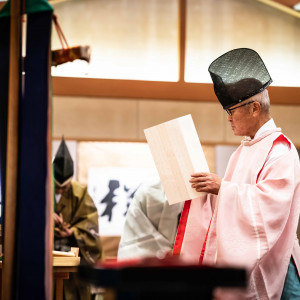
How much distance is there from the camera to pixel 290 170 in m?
3.38

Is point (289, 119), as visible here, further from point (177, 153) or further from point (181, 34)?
point (177, 153)

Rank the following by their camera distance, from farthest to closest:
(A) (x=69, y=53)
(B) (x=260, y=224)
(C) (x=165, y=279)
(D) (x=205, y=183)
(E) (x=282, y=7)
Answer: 1. (E) (x=282, y=7)
2. (D) (x=205, y=183)
3. (B) (x=260, y=224)
4. (A) (x=69, y=53)
5. (C) (x=165, y=279)

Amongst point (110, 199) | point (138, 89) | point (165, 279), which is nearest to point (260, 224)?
point (165, 279)

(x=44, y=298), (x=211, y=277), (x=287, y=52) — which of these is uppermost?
(x=287, y=52)

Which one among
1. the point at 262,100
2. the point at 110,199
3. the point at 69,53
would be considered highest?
the point at 69,53

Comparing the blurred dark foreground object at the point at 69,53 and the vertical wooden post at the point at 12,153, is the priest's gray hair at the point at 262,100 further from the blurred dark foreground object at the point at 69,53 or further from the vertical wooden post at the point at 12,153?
the vertical wooden post at the point at 12,153

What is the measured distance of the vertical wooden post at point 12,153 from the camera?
2514 millimetres

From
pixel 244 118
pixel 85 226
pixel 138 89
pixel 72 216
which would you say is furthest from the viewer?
pixel 138 89

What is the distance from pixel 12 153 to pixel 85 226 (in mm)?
4066

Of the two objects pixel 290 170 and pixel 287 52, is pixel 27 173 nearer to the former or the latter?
pixel 290 170

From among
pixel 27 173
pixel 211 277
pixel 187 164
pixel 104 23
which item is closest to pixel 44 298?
pixel 27 173

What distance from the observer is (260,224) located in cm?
325

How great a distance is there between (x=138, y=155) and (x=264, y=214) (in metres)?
4.65

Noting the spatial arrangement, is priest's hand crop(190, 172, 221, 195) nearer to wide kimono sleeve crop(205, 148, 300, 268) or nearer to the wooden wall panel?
wide kimono sleeve crop(205, 148, 300, 268)
